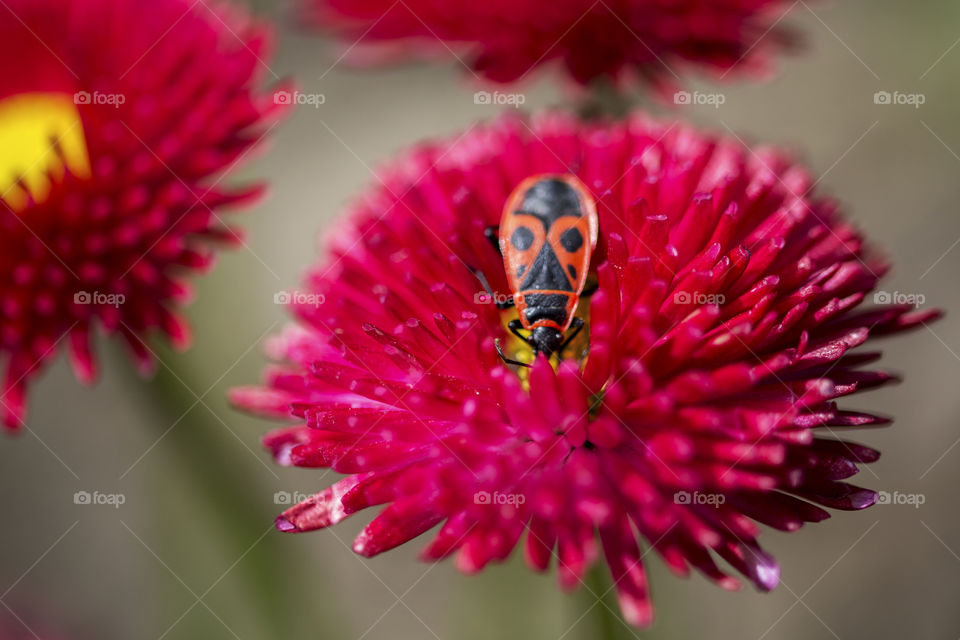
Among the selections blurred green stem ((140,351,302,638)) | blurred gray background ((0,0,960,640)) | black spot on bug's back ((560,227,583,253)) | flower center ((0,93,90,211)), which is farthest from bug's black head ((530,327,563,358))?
flower center ((0,93,90,211))

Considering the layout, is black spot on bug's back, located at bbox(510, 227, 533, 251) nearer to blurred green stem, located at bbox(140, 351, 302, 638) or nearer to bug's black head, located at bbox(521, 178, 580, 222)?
bug's black head, located at bbox(521, 178, 580, 222)

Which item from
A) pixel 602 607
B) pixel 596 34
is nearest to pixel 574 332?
pixel 602 607

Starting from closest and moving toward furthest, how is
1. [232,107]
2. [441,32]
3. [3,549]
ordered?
[232,107], [441,32], [3,549]

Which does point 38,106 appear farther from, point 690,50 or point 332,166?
point 690,50

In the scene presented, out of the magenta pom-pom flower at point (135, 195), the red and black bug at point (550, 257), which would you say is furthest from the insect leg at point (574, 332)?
the magenta pom-pom flower at point (135, 195)

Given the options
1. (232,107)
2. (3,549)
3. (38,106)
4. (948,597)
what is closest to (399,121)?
(38,106)

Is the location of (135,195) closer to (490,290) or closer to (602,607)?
(490,290)

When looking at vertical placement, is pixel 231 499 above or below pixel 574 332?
below
